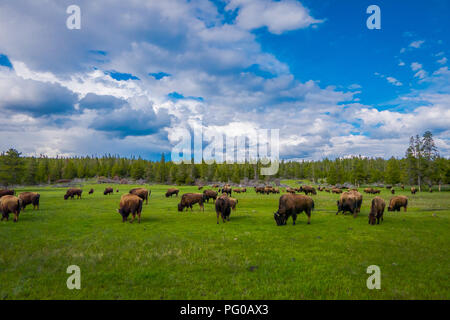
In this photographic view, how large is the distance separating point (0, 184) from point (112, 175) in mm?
66784

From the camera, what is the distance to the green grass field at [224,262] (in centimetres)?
660

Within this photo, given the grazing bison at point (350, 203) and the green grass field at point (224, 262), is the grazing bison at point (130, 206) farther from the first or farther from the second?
the grazing bison at point (350, 203)

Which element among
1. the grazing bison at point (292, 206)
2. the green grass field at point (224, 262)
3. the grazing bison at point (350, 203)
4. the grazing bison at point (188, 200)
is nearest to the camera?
the green grass field at point (224, 262)

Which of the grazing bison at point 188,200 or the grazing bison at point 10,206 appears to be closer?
the grazing bison at point 10,206

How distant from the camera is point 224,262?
898cm

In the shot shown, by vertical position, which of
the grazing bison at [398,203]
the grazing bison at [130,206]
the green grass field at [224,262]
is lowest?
the grazing bison at [398,203]

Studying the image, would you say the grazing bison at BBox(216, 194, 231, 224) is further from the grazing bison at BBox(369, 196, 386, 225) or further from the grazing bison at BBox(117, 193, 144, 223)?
the grazing bison at BBox(369, 196, 386, 225)

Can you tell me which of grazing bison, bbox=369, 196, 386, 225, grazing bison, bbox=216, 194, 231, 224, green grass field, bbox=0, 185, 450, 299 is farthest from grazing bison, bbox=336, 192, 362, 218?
grazing bison, bbox=216, 194, 231, 224

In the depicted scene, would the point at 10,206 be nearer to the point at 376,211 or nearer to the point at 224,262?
the point at 224,262

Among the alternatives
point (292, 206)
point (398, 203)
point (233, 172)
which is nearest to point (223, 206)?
point (292, 206)

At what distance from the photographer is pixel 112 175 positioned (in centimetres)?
14300

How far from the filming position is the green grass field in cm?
660

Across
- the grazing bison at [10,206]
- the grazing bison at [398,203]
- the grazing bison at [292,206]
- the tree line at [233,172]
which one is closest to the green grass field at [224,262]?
the grazing bison at [292,206]
